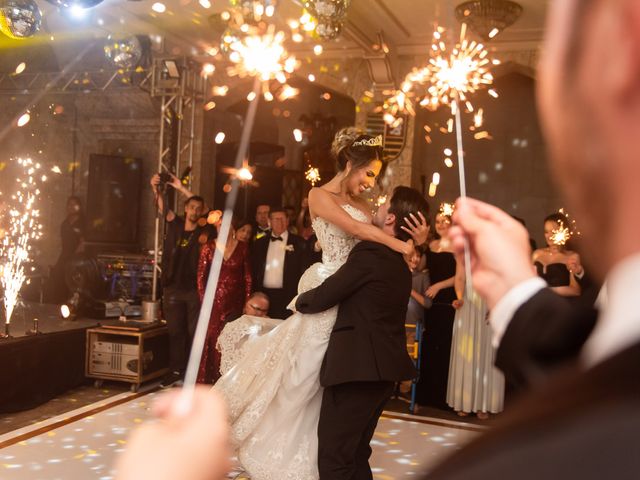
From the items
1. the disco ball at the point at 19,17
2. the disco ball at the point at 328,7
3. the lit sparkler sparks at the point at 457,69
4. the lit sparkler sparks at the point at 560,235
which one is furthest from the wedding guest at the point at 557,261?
the disco ball at the point at 19,17

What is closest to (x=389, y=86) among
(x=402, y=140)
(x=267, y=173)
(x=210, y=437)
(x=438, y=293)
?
(x=402, y=140)

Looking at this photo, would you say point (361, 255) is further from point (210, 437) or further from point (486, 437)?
point (486, 437)

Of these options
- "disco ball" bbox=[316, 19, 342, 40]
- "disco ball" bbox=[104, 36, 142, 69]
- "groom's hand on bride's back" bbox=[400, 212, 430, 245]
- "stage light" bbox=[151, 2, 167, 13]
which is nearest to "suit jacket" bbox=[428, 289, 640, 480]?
"groom's hand on bride's back" bbox=[400, 212, 430, 245]

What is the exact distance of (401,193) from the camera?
3.03 m

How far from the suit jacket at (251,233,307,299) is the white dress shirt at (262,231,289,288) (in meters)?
0.03

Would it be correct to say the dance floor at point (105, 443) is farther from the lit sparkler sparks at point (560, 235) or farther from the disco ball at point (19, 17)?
the disco ball at point (19, 17)

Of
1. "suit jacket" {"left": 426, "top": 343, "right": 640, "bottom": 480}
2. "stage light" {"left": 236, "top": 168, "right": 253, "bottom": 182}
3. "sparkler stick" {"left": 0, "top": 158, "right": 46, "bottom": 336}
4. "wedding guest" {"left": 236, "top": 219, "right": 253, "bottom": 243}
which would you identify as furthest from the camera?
"sparkler stick" {"left": 0, "top": 158, "right": 46, "bottom": 336}

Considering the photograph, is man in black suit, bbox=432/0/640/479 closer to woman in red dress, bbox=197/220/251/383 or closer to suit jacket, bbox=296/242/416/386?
suit jacket, bbox=296/242/416/386

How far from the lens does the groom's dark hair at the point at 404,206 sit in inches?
118

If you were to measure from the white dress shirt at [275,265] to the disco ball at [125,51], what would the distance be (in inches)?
107

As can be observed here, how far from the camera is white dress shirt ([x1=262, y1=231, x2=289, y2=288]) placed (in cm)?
622

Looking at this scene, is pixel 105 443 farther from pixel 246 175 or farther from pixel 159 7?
pixel 246 175

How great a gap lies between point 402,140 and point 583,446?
781cm

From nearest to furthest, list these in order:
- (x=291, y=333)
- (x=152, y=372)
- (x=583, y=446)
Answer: (x=583, y=446)
(x=291, y=333)
(x=152, y=372)
